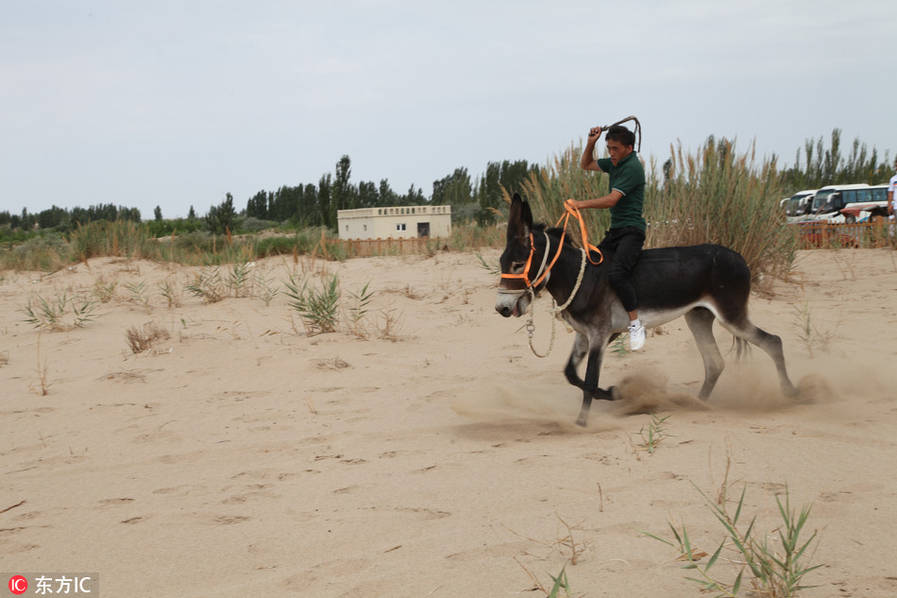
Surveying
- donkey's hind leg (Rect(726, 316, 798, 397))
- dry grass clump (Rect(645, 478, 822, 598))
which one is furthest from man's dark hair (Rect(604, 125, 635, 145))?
dry grass clump (Rect(645, 478, 822, 598))

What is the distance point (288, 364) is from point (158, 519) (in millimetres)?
3543

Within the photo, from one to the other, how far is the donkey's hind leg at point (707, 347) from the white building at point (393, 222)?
46490mm

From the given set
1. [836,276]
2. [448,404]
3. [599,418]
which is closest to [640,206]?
[599,418]

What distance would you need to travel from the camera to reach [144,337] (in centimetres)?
835

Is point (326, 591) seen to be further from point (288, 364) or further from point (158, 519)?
point (288, 364)

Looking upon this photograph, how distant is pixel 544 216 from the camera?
10.2m

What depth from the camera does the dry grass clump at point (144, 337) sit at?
797 centimetres

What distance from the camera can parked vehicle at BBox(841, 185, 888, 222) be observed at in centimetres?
2817

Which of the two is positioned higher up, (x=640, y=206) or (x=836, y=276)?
(x=640, y=206)


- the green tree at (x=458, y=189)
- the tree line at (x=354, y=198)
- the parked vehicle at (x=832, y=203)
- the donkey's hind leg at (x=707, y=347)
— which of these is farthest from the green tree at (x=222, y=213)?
the donkey's hind leg at (x=707, y=347)

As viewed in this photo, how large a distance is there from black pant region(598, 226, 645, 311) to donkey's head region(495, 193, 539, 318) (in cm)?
A: 69

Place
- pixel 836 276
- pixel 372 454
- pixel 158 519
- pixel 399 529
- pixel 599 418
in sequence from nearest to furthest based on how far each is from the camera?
1. pixel 399 529
2. pixel 158 519
3. pixel 372 454
4. pixel 599 418
5. pixel 836 276

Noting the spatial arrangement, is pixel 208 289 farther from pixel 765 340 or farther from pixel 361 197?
pixel 361 197

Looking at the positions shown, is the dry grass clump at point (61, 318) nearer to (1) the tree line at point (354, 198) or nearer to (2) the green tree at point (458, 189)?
(1) the tree line at point (354, 198)
